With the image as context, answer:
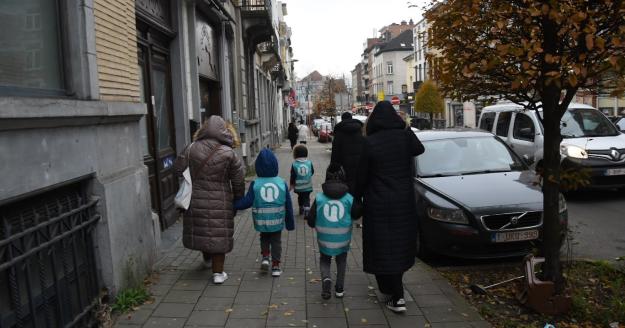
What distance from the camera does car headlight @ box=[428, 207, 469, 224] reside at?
19.6 feet

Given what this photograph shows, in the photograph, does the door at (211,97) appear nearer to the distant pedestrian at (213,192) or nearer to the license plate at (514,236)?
the distant pedestrian at (213,192)

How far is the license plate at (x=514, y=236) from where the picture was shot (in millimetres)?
5859

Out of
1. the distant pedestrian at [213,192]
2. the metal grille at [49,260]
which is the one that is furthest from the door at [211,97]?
the metal grille at [49,260]

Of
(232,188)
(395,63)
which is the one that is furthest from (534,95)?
(395,63)

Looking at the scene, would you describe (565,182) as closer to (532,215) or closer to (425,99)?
(532,215)

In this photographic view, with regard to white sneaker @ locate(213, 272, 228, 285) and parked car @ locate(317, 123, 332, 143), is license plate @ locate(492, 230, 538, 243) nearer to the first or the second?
white sneaker @ locate(213, 272, 228, 285)

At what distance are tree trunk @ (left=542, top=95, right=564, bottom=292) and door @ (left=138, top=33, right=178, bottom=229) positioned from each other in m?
5.33

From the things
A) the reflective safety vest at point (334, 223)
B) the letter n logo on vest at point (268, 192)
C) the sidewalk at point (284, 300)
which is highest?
the letter n logo on vest at point (268, 192)

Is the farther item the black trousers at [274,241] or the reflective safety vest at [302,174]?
the reflective safety vest at [302,174]

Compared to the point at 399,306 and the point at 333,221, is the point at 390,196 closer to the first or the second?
the point at 333,221

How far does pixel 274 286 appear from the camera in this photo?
547cm

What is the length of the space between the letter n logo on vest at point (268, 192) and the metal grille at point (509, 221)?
7.56 ft

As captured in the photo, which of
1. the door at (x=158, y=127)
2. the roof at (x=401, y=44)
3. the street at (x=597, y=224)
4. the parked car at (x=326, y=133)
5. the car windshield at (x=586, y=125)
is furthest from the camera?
the roof at (x=401, y=44)

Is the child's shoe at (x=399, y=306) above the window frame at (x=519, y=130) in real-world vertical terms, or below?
→ below
